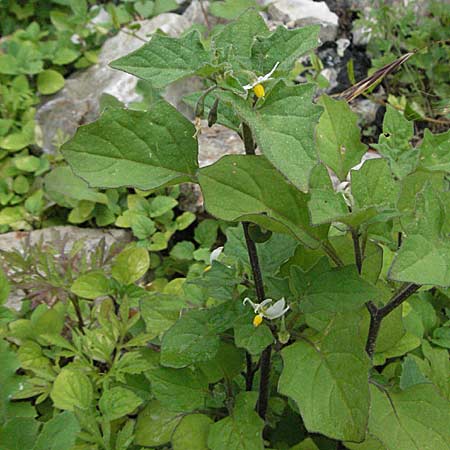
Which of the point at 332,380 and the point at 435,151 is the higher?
the point at 435,151

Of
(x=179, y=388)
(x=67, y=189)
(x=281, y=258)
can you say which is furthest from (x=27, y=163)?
(x=281, y=258)

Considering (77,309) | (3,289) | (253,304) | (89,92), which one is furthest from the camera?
(89,92)

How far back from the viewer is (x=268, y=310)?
0.89 meters

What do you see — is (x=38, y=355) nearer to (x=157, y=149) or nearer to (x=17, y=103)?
(x=157, y=149)

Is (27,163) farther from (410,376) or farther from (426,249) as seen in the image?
(426,249)

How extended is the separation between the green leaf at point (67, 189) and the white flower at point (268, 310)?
1.21 meters

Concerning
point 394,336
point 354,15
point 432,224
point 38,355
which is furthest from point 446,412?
point 354,15

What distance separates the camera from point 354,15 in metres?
2.73

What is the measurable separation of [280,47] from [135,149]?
0.23 m

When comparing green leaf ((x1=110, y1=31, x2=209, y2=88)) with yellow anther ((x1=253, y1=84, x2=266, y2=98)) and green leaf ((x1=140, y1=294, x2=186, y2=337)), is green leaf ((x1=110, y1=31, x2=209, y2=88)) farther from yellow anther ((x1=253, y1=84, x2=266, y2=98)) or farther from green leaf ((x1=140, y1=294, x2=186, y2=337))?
green leaf ((x1=140, y1=294, x2=186, y2=337))

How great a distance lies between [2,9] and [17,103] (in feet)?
2.49

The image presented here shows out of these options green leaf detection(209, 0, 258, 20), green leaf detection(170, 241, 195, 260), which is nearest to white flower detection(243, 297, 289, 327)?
green leaf detection(170, 241, 195, 260)

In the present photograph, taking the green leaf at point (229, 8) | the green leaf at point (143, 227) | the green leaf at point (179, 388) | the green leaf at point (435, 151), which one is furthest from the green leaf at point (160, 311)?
the green leaf at point (229, 8)

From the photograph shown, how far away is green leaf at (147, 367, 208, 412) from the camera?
1.06 metres
